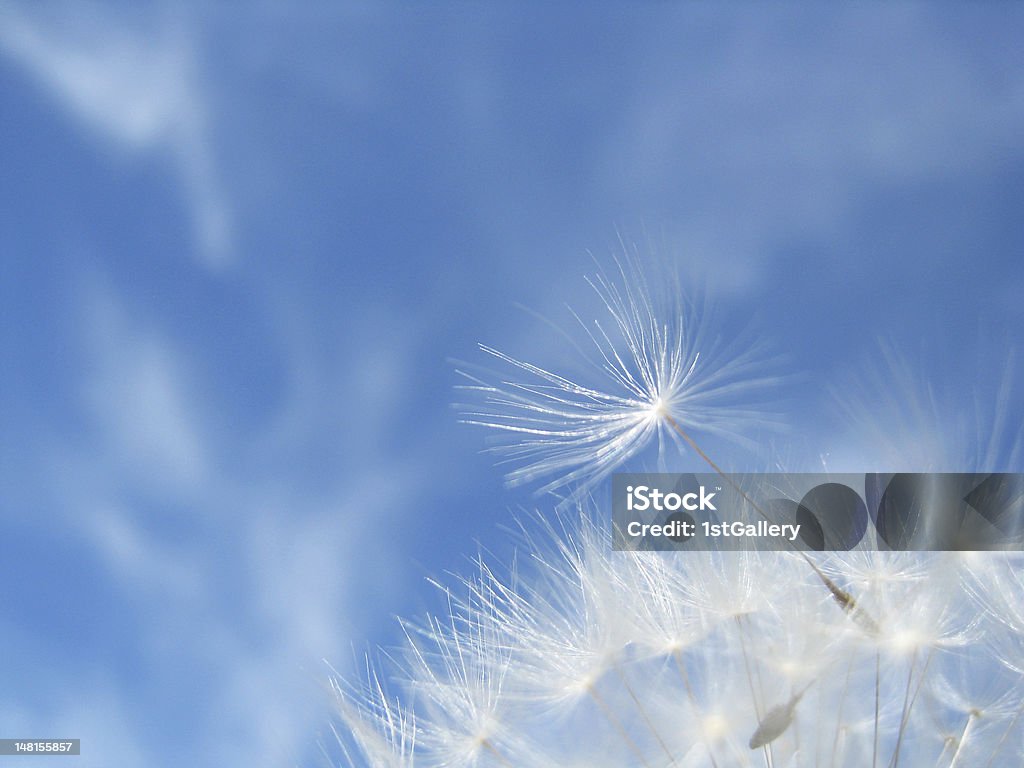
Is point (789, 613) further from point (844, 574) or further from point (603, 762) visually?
point (603, 762)

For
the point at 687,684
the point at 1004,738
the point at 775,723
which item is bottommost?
the point at 1004,738

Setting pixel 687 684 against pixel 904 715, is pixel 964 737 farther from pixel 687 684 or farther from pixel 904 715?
pixel 687 684

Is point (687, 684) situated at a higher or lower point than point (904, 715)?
higher

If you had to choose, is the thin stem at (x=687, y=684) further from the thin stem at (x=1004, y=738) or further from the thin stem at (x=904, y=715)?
the thin stem at (x=1004, y=738)

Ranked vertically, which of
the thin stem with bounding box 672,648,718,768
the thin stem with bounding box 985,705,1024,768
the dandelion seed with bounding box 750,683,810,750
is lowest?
the thin stem with bounding box 985,705,1024,768

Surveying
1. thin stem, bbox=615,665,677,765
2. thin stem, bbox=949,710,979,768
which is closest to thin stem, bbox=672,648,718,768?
thin stem, bbox=615,665,677,765

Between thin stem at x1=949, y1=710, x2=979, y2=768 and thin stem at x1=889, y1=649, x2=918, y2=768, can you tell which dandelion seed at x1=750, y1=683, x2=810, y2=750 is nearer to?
thin stem at x1=889, y1=649, x2=918, y2=768

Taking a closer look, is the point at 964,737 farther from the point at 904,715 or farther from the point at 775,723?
the point at 775,723

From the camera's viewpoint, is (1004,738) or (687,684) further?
(687,684)

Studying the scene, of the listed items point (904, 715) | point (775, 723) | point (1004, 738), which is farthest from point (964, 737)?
point (775, 723)

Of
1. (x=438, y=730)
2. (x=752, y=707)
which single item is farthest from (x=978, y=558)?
(x=438, y=730)

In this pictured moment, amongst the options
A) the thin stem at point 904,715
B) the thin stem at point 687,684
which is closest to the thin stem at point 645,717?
the thin stem at point 687,684

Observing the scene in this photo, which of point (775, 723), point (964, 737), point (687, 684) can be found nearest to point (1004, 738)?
point (964, 737)
